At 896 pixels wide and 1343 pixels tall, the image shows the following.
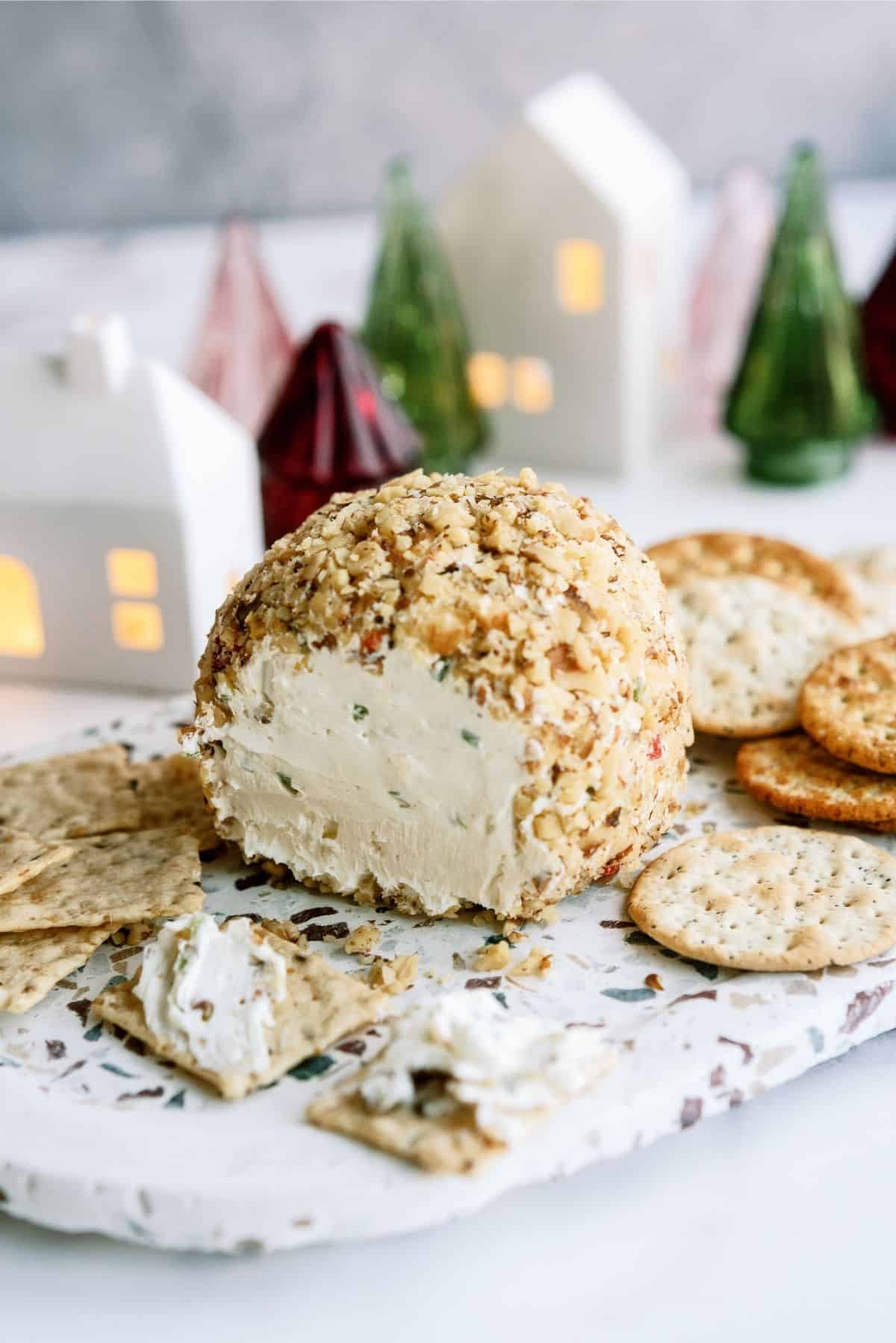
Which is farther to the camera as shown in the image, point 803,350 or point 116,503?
point 803,350

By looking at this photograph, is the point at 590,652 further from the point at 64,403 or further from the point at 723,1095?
the point at 64,403

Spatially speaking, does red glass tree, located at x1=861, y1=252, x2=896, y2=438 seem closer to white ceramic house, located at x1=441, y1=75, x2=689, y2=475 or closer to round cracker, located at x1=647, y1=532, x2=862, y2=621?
white ceramic house, located at x1=441, y1=75, x2=689, y2=475

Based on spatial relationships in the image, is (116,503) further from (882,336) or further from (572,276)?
(882,336)

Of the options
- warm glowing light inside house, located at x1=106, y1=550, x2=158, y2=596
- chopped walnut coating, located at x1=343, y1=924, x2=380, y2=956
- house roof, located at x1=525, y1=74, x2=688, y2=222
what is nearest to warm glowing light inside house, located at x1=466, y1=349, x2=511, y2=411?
house roof, located at x1=525, y1=74, x2=688, y2=222

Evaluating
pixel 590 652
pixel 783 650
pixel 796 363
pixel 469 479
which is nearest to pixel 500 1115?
pixel 590 652

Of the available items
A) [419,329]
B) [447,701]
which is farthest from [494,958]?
[419,329]
